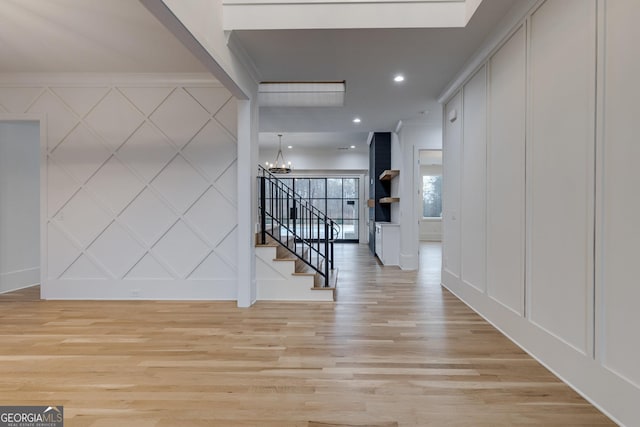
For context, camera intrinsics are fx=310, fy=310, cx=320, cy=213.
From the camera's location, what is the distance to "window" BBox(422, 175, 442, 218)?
1207cm

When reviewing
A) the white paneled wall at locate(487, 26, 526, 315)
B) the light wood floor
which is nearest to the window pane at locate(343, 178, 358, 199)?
the light wood floor

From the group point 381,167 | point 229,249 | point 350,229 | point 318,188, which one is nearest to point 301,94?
point 229,249

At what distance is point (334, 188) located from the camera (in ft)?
36.1

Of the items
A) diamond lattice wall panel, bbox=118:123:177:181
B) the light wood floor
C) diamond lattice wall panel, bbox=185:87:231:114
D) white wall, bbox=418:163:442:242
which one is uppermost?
diamond lattice wall panel, bbox=185:87:231:114

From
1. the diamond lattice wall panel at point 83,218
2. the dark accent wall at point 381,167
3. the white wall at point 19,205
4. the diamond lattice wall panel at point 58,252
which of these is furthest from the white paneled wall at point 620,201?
the white wall at point 19,205

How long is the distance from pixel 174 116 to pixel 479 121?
3.70 metres

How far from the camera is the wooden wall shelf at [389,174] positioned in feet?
20.7

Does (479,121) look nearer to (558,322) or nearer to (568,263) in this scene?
(568,263)

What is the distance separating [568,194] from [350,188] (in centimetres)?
902

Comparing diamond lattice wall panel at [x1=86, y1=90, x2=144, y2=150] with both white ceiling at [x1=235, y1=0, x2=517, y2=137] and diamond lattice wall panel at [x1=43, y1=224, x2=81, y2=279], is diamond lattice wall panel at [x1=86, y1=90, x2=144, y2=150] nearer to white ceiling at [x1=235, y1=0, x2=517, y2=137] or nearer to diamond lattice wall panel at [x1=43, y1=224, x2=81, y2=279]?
diamond lattice wall panel at [x1=43, y1=224, x2=81, y2=279]

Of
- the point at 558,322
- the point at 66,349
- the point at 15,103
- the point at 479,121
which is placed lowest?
the point at 66,349

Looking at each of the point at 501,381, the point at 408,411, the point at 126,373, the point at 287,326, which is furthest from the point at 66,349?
the point at 501,381

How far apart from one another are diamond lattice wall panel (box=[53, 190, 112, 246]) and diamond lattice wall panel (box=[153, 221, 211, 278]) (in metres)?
0.79

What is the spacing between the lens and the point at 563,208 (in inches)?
82.4
